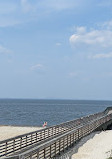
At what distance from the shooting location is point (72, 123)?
28609 mm

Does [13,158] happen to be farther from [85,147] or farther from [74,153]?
[85,147]

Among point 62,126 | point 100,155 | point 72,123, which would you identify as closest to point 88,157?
point 100,155

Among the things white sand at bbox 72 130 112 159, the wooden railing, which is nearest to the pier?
the wooden railing

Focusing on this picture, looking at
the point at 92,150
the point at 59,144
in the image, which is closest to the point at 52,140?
the point at 59,144

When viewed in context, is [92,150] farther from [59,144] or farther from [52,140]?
[52,140]

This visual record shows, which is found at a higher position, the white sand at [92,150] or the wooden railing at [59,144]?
the wooden railing at [59,144]

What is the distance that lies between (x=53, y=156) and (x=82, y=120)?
17.7 meters

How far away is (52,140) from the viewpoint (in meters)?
14.4

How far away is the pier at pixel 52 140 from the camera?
13.9 metres

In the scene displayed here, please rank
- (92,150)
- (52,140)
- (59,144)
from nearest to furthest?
(52,140) → (59,144) → (92,150)

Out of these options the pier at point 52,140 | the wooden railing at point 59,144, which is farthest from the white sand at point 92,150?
the wooden railing at point 59,144

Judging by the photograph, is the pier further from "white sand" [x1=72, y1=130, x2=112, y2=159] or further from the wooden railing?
"white sand" [x1=72, y1=130, x2=112, y2=159]

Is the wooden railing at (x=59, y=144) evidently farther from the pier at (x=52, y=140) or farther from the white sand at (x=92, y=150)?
the white sand at (x=92, y=150)

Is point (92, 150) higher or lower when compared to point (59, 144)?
lower
